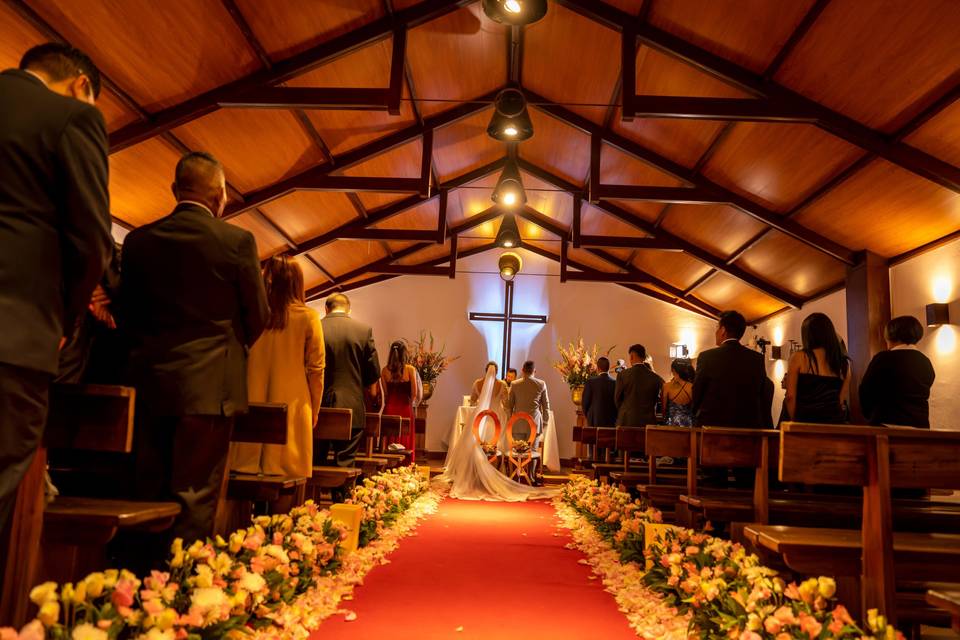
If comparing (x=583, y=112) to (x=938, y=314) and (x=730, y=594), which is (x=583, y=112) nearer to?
(x=938, y=314)

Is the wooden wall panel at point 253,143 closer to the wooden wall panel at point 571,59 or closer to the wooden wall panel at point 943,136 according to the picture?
the wooden wall panel at point 571,59

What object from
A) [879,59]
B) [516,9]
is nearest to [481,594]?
[516,9]

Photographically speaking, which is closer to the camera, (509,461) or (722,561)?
(722,561)

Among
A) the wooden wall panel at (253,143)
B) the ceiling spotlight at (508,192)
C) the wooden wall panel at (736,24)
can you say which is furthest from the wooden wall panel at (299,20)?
the ceiling spotlight at (508,192)

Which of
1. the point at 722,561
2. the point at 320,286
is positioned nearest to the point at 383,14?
the point at 722,561

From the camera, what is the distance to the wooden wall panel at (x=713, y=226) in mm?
9398

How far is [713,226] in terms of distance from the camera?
9.98 m

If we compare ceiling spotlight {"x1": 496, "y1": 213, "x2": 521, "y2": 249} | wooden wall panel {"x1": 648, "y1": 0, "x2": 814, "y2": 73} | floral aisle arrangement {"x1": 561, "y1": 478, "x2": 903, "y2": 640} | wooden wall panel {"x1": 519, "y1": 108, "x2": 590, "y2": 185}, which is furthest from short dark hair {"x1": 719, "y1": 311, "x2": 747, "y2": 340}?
ceiling spotlight {"x1": 496, "y1": 213, "x2": 521, "y2": 249}

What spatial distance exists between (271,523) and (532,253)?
11.7 meters

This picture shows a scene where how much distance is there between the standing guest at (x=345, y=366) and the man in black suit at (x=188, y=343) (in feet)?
6.81

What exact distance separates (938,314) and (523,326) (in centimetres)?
811

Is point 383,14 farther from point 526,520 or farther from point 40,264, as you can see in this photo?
point 40,264

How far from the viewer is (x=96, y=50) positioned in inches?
222

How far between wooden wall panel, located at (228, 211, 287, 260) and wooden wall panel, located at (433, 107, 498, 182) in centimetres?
252
